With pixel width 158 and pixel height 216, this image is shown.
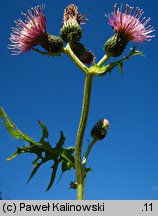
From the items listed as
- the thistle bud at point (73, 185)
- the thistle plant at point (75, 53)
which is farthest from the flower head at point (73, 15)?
the thistle bud at point (73, 185)

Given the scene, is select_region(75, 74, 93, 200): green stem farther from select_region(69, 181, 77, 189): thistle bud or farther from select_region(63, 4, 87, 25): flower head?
select_region(63, 4, 87, 25): flower head

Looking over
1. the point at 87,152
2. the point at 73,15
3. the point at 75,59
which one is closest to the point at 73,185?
the point at 87,152

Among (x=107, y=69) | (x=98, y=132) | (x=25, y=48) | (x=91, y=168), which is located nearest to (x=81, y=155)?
(x=91, y=168)

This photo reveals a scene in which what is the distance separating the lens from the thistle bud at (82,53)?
6.35 m

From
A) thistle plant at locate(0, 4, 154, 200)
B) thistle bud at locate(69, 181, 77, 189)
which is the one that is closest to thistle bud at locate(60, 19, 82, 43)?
thistle plant at locate(0, 4, 154, 200)

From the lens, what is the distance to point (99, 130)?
6398 millimetres

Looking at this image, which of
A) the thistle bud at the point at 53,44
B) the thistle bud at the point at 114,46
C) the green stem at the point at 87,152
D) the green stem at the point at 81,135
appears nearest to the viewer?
the green stem at the point at 81,135

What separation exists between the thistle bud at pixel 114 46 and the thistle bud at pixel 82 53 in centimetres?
30

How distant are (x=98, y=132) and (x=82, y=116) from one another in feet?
2.81

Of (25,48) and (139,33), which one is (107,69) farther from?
(25,48)

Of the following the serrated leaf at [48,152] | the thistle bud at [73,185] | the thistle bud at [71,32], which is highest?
the thistle bud at [71,32]

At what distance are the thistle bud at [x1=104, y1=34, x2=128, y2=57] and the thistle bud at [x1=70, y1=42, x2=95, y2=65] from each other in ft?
0.97

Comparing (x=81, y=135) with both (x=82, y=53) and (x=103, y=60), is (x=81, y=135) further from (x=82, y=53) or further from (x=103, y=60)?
(x=82, y=53)

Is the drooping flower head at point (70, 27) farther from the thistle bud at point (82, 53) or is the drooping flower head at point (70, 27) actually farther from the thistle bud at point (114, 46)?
the thistle bud at point (114, 46)
